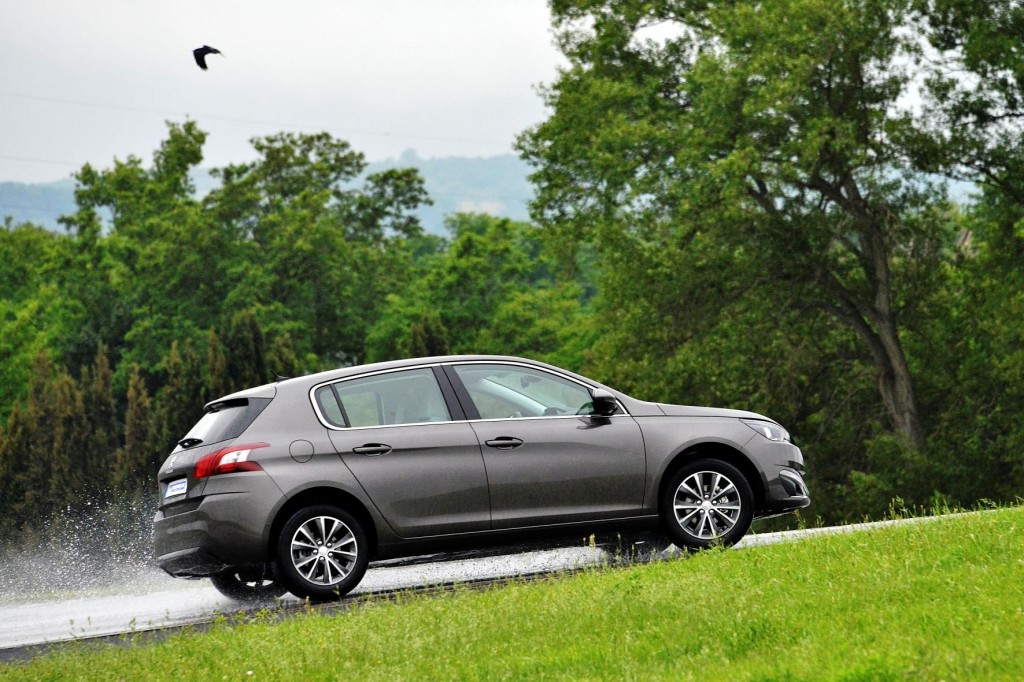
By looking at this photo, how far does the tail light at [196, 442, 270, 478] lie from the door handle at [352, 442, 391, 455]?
62 cm

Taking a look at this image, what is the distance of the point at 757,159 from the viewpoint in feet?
96.1

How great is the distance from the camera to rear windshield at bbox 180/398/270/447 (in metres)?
10.0

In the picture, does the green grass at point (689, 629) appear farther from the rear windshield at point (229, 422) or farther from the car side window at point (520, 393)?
the rear windshield at point (229, 422)

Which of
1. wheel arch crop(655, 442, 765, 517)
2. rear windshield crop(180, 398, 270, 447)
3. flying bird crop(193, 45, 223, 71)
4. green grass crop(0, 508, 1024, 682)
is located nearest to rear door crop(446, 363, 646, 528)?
wheel arch crop(655, 442, 765, 517)

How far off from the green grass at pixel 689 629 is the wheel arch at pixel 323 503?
2.51 ft

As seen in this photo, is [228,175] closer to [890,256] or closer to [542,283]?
[542,283]

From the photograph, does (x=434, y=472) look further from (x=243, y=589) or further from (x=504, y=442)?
(x=243, y=589)

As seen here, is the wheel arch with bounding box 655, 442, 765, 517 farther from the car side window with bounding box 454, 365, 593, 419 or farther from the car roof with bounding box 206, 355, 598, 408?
the car roof with bounding box 206, 355, 598, 408

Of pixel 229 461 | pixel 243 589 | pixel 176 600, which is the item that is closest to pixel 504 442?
pixel 229 461

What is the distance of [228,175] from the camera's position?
221 ft

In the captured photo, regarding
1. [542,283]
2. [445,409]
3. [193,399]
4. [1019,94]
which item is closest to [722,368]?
[1019,94]

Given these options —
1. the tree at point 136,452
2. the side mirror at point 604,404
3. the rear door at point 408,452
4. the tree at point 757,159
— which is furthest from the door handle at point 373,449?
the tree at point 136,452

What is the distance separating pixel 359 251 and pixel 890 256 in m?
38.1

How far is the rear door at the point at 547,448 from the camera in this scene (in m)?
10.3
